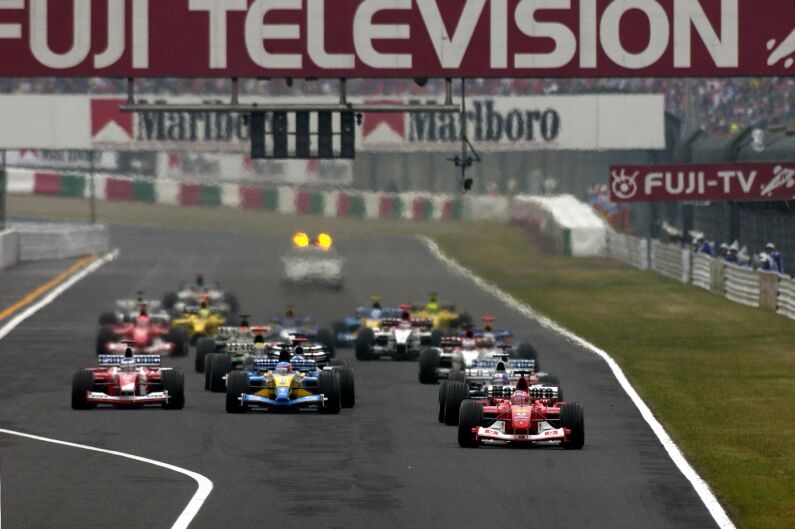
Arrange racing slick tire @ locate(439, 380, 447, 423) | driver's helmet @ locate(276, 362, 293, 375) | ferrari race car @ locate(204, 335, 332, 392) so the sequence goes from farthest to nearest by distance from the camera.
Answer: ferrari race car @ locate(204, 335, 332, 392) → driver's helmet @ locate(276, 362, 293, 375) → racing slick tire @ locate(439, 380, 447, 423)

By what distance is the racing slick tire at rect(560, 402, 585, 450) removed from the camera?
22438mm

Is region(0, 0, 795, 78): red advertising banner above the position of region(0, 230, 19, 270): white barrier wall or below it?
above

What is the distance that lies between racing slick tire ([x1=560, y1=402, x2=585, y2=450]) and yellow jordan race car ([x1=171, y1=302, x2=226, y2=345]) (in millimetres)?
15650

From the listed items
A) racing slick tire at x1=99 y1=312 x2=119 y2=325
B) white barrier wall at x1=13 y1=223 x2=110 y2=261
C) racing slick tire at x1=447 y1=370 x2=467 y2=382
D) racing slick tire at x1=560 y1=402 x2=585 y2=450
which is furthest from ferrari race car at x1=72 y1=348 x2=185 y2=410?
white barrier wall at x1=13 y1=223 x2=110 y2=261

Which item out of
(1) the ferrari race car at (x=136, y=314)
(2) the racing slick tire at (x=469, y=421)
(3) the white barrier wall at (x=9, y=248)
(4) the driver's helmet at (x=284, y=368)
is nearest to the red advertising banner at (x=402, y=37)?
(1) the ferrari race car at (x=136, y=314)

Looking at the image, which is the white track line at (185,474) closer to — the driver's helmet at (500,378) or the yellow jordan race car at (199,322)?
the driver's helmet at (500,378)

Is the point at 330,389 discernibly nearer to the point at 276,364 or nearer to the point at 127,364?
the point at 276,364

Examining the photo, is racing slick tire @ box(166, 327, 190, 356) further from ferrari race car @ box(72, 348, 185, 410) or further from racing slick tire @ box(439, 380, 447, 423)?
racing slick tire @ box(439, 380, 447, 423)

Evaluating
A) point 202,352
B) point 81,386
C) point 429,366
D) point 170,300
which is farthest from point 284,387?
point 170,300

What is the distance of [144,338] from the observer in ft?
116

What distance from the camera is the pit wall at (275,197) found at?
85562 millimetres

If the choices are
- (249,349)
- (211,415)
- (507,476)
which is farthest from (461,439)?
(249,349)

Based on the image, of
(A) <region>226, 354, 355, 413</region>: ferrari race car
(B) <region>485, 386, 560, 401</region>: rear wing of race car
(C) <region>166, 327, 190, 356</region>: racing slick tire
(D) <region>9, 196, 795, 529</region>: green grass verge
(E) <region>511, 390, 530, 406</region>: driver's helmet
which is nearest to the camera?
(D) <region>9, 196, 795, 529</region>: green grass verge

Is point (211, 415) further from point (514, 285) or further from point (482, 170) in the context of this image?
point (482, 170)
